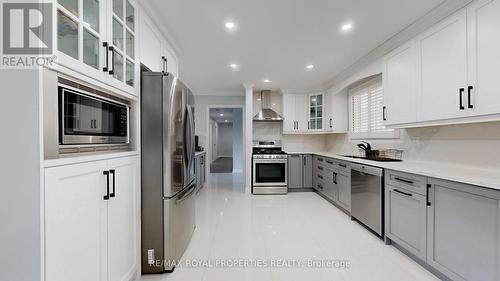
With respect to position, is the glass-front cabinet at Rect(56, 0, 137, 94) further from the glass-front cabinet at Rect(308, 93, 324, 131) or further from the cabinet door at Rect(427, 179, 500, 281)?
the glass-front cabinet at Rect(308, 93, 324, 131)

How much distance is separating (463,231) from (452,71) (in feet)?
4.64

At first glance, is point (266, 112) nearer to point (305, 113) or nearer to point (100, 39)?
point (305, 113)

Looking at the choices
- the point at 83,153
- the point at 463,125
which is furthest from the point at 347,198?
the point at 83,153

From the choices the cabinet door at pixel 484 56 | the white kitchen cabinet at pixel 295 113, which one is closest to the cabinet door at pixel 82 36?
the cabinet door at pixel 484 56

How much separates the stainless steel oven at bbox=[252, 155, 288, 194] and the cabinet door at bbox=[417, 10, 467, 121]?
299 centimetres

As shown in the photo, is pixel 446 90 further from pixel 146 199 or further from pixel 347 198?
pixel 146 199

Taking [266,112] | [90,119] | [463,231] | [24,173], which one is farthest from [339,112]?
[24,173]

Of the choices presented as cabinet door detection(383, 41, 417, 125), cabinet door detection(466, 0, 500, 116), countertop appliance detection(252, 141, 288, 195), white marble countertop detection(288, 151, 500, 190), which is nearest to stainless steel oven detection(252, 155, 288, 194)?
countertop appliance detection(252, 141, 288, 195)

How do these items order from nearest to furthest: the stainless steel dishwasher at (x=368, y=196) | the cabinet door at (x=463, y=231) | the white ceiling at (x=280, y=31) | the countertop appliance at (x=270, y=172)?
the cabinet door at (x=463, y=231) < the white ceiling at (x=280, y=31) < the stainless steel dishwasher at (x=368, y=196) < the countertop appliance at (x=270, y=172)

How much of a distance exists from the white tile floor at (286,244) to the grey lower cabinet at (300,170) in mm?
979

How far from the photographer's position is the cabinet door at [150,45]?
6.94 feet

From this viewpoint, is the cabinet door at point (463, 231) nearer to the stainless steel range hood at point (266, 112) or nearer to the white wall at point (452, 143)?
the white wall at point (452, 143)

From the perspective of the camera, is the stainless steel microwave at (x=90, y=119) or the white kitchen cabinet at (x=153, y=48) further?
the white kitchen cabinet at (x=153, y=48)

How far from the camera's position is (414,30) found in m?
2.56
